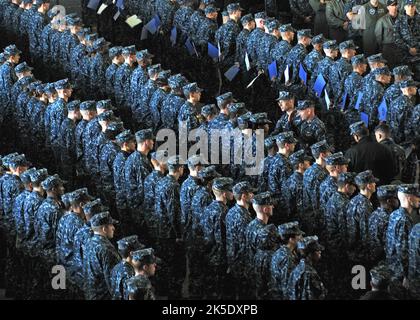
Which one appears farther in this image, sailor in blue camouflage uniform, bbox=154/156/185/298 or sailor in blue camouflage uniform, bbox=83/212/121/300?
sailor in blue camouflage uniform, bbox=154/156/185/298

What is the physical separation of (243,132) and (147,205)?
7.05ft

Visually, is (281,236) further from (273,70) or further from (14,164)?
(273,70)

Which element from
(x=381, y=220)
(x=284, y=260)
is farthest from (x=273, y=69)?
(x=284, y=260)

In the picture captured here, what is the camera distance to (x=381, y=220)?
53.9 feet

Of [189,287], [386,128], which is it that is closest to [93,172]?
[189,287]

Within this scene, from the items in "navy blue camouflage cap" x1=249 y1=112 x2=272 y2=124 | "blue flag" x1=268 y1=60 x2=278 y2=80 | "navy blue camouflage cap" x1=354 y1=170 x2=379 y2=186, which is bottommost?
"navy blue camouflage cap" x1=354 y1=170 x2=379 y2=186

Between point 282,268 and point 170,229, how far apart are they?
105 inches

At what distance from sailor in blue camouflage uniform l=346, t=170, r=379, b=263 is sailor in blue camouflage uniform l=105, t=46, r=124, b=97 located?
683cm

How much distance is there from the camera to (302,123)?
1980cm

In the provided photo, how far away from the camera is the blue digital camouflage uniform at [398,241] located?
1602 cm

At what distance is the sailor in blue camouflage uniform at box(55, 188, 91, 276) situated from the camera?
53.9ft

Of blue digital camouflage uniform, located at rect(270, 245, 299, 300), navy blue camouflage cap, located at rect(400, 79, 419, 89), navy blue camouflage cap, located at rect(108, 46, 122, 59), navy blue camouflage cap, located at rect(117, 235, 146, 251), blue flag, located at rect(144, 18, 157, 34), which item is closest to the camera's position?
blue digital camouflage uniform, located at rect(270, 245, 299, 300)

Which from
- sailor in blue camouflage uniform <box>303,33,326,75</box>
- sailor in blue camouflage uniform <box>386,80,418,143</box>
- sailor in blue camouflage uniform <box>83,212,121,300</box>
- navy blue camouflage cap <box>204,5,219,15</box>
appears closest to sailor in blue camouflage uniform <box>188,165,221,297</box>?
sailor in blue camouflage uniform <box>83,212,121,300</box>

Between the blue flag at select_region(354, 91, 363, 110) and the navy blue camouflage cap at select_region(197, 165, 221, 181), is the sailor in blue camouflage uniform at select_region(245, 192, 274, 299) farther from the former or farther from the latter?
the blue flag at select_region(354, 91, 363, 110)
